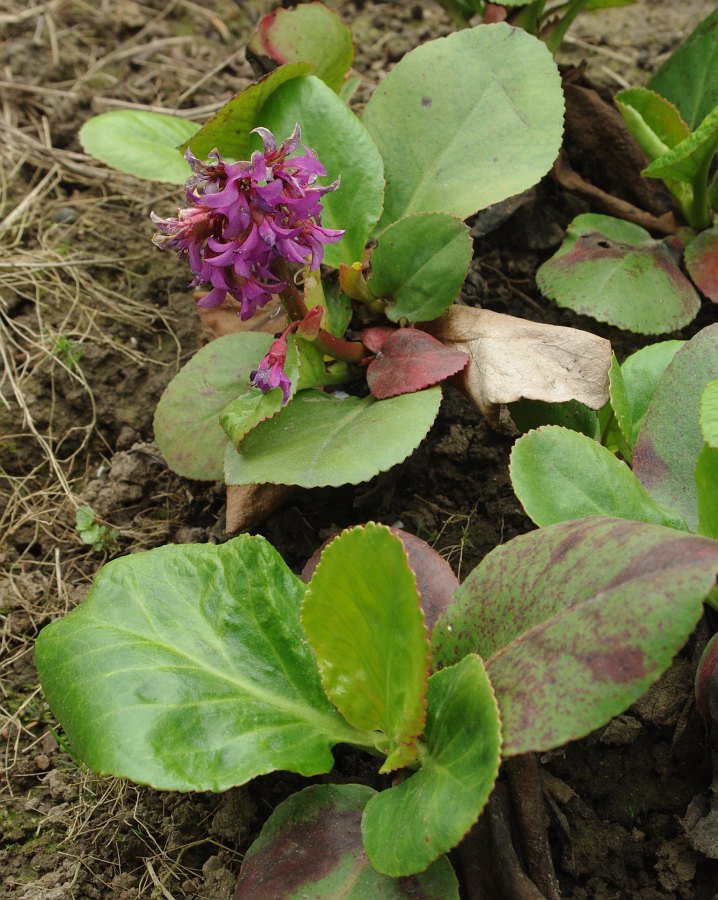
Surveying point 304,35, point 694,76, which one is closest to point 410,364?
point 304,35

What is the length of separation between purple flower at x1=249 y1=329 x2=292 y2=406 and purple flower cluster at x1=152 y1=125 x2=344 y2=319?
91mm

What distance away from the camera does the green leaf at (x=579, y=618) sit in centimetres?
96

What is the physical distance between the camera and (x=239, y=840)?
4.66ft

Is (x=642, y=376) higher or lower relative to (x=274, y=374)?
higher

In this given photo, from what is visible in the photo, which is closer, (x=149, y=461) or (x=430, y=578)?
(x=430, y=578)

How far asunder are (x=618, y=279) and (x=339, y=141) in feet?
2.11

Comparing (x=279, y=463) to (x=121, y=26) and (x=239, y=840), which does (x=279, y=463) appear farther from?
(x=121, y=26)

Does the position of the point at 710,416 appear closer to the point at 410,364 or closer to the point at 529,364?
the point at 529,364

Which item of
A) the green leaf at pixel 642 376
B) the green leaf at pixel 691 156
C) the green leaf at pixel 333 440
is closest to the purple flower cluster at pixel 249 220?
the green leaf at pixel 333 440

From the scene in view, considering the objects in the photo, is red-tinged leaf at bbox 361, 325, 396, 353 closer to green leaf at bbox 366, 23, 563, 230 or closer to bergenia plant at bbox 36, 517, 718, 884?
green leaf at bbox 366, 23, 563, 230

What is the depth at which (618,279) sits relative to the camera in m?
1.94

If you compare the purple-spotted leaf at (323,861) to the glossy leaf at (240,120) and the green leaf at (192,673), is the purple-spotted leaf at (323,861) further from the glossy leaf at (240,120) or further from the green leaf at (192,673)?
the glossy leaf at (240,120)

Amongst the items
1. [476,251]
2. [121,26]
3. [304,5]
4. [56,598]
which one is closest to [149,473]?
[56,598]

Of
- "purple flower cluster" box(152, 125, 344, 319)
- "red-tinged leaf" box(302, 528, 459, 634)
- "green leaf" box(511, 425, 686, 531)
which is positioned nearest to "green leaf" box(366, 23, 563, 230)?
"purple flower cluster" box(152, 125, 344, 319)
